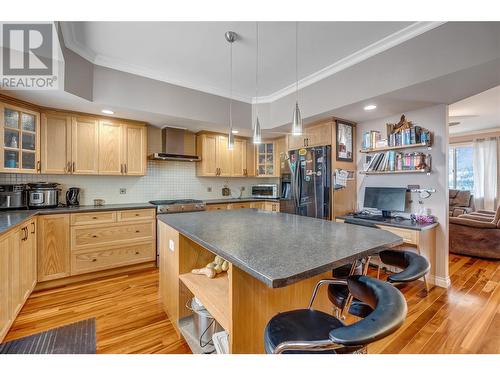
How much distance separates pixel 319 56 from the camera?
270 centimetres

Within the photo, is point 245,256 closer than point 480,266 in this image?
Yes

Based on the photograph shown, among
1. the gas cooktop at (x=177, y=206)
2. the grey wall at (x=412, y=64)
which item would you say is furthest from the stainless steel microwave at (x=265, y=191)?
the grey wall at (x=412, y=64)

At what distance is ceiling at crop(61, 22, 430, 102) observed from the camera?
2195 millimetres

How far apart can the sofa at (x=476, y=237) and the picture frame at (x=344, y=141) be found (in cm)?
209

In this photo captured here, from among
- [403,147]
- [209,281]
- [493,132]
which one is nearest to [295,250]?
[209,281]

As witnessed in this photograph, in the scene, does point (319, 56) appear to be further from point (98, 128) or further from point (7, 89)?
point (7, 89)

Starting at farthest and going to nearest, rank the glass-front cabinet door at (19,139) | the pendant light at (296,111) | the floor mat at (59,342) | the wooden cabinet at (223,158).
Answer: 1. the wooden cabinet at (223,158)
2. the glass-front cabinet door at (19,139)
3. the pendant light at (296,111)
4. the floor mat at (59,342)

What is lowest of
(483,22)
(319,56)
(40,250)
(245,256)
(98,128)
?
(40,250)

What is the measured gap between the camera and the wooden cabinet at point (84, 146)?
10.2 feet

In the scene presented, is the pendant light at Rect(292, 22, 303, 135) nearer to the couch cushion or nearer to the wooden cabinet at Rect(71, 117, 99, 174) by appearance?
the wooden cabinet at Rect(71, 117, 99, 174)

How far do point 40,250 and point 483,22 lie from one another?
485cm

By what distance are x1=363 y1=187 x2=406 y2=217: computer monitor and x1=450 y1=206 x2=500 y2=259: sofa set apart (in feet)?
5.04

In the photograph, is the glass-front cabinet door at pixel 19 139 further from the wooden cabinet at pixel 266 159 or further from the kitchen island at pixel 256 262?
the wooden cabinet at pixel 266 159

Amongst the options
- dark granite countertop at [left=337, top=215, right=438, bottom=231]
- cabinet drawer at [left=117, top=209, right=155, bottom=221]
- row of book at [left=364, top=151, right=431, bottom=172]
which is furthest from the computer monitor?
cabinet drawer at [left=117, top=209, right=155, bottom=221]
